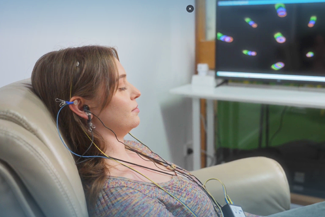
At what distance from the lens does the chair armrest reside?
49.2 inches

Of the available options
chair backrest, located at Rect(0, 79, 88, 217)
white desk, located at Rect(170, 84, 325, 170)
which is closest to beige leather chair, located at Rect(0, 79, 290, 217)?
chair backrest, located at Rect(0, 79, 88, 217)

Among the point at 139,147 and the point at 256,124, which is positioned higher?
the point at 139,147

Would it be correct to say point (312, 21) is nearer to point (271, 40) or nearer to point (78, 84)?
point (271, 40)

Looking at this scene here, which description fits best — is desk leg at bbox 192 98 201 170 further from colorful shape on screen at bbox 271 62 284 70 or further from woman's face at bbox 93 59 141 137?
woman's face at bbox 93 59 141 137

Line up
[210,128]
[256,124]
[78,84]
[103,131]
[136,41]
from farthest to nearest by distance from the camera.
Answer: [256,124], [210,128], [136,41], [103,131], [78,84]

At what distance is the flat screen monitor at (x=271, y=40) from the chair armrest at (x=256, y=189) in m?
0.75

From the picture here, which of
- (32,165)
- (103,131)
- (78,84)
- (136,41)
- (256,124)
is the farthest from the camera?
(256,124)

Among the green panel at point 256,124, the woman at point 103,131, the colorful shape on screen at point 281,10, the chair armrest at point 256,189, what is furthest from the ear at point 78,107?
the green panel at point 256,124

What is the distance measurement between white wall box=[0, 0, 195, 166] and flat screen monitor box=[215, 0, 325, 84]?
298 mm

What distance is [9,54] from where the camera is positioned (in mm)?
1085

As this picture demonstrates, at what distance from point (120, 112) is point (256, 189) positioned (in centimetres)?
66

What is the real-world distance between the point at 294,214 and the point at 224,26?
45.9 inches

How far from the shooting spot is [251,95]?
5.75ft

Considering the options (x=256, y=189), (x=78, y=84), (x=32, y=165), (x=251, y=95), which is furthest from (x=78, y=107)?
(x=251, y=95)
